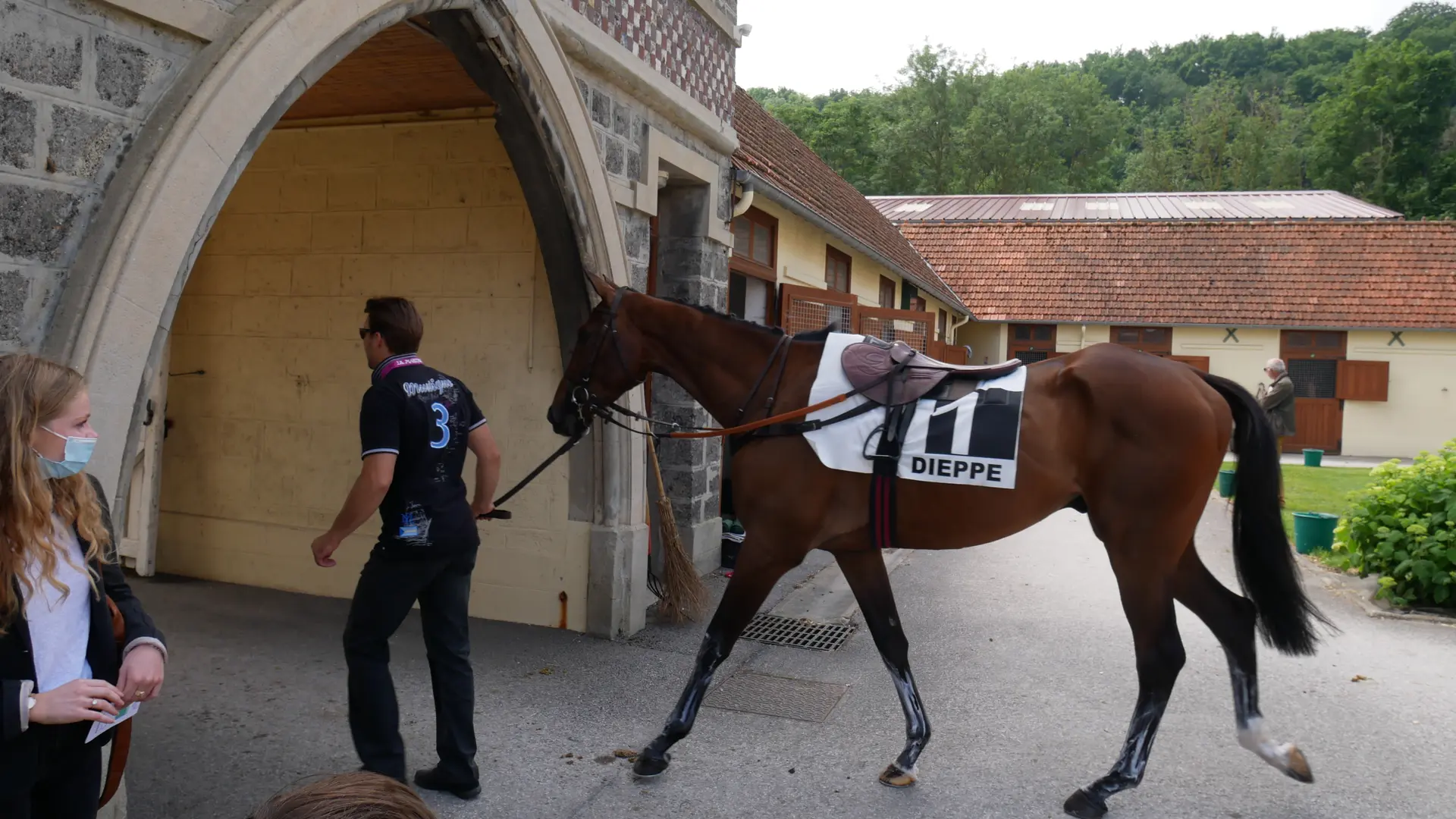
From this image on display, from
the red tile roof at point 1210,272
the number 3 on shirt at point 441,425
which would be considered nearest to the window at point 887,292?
the red tile roof at point 1210,272

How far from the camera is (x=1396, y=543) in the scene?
6719 millimetres

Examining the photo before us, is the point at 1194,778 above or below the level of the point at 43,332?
below

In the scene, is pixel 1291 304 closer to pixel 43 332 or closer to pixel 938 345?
pixel 938 345

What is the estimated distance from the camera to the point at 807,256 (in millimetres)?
10391

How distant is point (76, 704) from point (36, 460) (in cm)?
43

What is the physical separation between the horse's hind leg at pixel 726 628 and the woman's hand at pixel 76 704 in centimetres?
231

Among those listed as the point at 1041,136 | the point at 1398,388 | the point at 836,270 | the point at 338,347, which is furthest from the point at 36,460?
the point at 1041,136

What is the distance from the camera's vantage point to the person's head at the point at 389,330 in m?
3.37

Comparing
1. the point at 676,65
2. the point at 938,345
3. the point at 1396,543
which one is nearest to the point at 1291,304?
the point at 938,345

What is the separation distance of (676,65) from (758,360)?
2.92 metres

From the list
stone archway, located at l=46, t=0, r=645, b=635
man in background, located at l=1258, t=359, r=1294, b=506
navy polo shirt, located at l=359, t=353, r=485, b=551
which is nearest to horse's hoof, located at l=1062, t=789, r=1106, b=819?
navy polo shirt, located at l=359, t=353, r=485, b=551

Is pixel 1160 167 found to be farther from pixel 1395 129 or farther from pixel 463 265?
pixel 463 265

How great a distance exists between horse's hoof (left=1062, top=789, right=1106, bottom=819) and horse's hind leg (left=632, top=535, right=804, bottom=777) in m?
1.31

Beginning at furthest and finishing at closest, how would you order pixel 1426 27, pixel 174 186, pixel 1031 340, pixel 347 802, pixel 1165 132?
pixel 1426 27
pixel 1165 132
pixel 1031 340
pixel 174 186
pixel 347 802
